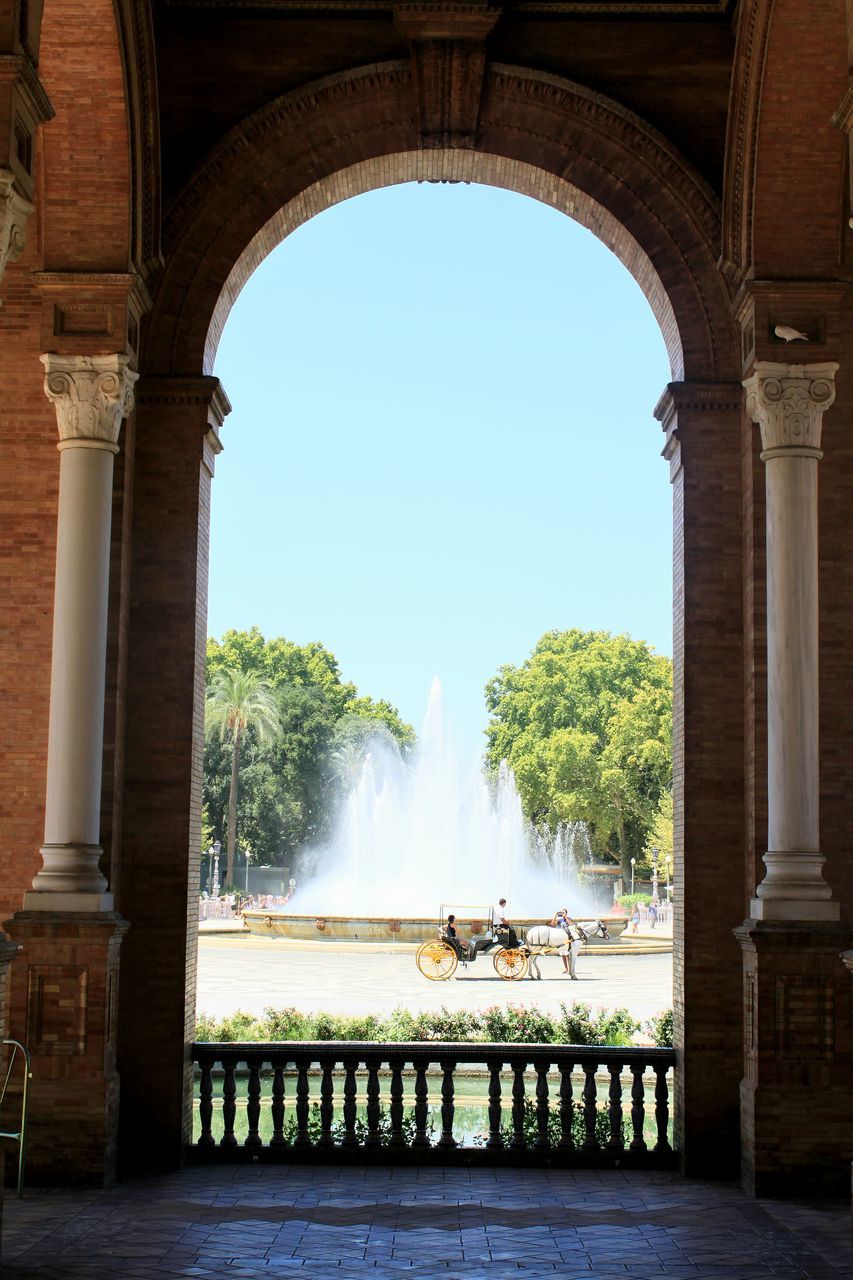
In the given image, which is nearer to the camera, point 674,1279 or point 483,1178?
point 674,1279

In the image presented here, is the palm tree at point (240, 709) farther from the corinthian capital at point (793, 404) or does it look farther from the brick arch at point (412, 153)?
the corinthian capital at point (793, 404)

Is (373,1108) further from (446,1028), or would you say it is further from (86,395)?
(86,395)

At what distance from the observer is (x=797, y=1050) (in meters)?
9.78

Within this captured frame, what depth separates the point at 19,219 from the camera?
7.55 meters

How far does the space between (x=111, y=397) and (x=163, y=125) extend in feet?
8.34

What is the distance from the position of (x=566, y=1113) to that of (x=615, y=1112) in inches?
14.1

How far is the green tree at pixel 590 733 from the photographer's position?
189ft

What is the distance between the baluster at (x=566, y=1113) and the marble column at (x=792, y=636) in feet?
6.65

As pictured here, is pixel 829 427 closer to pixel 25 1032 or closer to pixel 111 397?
pixel 111 397

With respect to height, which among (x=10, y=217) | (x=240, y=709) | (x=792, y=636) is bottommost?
(x=792, y=636)

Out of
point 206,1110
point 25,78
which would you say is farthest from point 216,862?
point 25,78

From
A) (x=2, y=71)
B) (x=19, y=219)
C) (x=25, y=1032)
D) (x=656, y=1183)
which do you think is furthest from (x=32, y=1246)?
(x=2, y=71)

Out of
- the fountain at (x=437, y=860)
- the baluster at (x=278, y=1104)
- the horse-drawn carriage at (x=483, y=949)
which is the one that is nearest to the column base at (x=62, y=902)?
the baluster at (x=278, y=1104)

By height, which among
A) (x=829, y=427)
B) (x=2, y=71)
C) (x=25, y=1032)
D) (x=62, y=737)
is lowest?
(x=25, y=1032)
